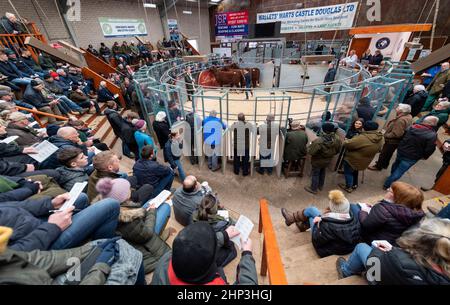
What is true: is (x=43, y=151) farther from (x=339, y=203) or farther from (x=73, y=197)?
(x=339, y=203)

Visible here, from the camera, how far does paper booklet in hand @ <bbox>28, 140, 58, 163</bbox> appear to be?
2.65 m

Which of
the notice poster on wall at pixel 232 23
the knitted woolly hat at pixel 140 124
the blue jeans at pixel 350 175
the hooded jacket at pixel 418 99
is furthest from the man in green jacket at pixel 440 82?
the notice poster on wall at pixel 232 23

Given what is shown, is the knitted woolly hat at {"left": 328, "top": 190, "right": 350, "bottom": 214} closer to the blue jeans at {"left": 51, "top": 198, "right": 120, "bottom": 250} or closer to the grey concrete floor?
the grey concrete floor

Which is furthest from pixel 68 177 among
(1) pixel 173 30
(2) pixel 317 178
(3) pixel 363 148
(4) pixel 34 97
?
(1) pixel 173 30

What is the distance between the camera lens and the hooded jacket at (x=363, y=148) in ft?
11.3

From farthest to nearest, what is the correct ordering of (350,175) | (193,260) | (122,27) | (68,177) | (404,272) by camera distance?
(122,27) < (350,175) < (68,177) < (404,272) < (193,260)

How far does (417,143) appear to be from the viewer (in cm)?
335

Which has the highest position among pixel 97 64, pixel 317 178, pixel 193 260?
pixel 97 64

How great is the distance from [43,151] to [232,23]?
1796cm

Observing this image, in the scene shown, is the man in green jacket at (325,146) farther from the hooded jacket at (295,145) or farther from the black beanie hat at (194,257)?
the black beanie hat at (194,257)

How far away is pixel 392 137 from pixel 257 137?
8.86ft

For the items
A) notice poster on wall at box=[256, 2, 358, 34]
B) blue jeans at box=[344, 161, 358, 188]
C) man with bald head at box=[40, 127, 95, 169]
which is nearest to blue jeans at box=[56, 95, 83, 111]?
man with bald head at box=[40, 127, 95, 169]

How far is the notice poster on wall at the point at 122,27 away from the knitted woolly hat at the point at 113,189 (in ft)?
46.0
